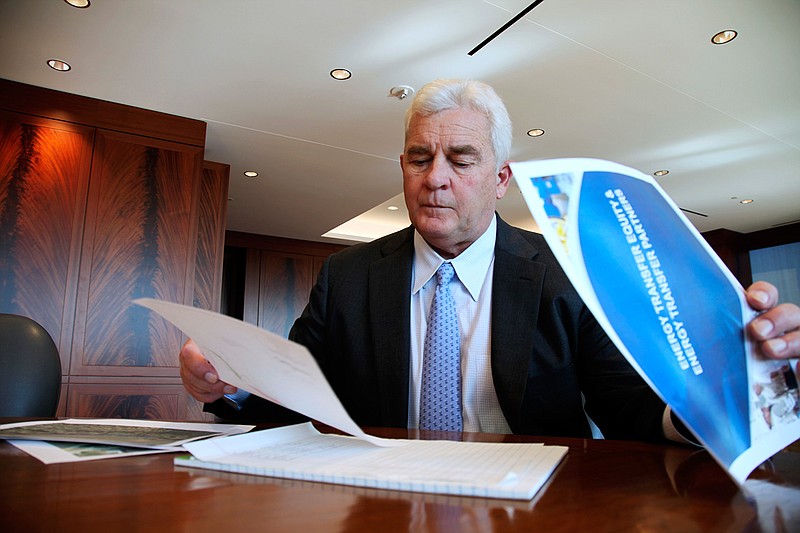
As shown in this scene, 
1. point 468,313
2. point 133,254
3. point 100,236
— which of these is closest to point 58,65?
point 100,236

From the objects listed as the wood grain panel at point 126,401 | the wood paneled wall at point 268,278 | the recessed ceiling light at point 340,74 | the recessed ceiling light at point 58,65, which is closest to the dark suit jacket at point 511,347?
the recessed ceiling light at point 340,74

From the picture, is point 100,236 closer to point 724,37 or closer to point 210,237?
point 210,237

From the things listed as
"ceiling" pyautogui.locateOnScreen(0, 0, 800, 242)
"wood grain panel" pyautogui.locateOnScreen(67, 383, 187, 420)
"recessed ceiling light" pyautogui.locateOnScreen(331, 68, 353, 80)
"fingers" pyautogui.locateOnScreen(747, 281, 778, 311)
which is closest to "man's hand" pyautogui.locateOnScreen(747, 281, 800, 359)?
"fingers" pyautogui.locateOnScreen(747, 281, 778, 311)

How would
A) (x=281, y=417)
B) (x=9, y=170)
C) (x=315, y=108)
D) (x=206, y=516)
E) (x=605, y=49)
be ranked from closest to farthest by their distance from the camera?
(x=206, y=516), (x=281, y=417), (x=605, y=49), (x=9, y=170), (x=315, y=108)

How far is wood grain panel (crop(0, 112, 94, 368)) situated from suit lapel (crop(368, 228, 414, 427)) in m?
3.24

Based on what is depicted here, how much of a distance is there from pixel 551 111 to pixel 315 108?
6.06ft

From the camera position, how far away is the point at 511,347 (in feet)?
3.88

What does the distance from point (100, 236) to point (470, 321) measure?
11.5ft

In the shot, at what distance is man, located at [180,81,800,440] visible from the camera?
117 centimetres

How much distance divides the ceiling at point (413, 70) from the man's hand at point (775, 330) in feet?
9.33

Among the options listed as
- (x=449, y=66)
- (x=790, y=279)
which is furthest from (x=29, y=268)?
(x=790, y=279)

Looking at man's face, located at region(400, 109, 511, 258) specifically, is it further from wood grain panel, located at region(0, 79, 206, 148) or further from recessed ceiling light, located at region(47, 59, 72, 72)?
wood grain panel, located at region(0, 79, 206, 148)

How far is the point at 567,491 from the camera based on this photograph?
0.47 meters

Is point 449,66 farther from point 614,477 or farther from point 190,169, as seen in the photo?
point 614,477
